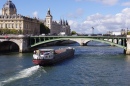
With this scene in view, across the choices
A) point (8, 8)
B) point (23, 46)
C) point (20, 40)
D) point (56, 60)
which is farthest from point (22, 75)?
point (8, 8)

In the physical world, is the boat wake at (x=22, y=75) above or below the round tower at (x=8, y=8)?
below

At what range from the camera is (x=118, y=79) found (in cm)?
3297

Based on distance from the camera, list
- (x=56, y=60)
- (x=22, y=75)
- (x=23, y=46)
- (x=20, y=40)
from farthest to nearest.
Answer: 1. (x=20, y=40)
2. (x=23, y=46)
3. (x=56, y=60)
4. (x=22, y=75)

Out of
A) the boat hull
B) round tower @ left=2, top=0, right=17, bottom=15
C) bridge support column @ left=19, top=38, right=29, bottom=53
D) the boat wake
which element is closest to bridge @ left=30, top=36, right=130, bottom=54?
bridge support column @ left=19, top=38, right=29, bottom=53

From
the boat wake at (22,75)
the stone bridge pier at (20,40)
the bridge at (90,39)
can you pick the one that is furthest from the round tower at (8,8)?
the boat wake at (22,75)

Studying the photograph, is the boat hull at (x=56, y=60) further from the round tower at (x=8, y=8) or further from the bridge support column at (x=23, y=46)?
the round tower at (x=8, y=8)

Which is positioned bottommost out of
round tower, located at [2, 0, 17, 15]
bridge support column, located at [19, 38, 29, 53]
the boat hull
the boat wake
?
the boat wake

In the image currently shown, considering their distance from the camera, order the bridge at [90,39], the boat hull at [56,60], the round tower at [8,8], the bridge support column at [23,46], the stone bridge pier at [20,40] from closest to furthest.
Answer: the boat hull at [56,60], the bridge at [90,39], the bridge support column at [23,46], the stone bridge pier at [20,40], the round tower at [8,8]

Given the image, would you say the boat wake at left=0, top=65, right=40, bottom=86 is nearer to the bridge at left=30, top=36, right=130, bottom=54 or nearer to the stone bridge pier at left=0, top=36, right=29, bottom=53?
the bridge at left=30, top=36, right=130, bottom=54

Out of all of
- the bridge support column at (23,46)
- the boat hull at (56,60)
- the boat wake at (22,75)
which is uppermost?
the bridge support column at (23,46)

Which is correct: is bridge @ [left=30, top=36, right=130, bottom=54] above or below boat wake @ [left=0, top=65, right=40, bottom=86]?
above

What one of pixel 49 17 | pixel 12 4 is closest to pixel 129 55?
pixel 12 4

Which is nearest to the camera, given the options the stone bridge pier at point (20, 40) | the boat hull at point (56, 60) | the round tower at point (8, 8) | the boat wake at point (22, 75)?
the boat wake at point (22, 75)

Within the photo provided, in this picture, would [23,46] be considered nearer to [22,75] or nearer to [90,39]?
[90,39]
